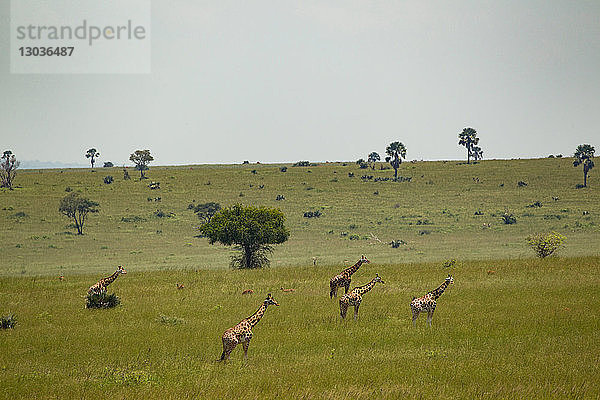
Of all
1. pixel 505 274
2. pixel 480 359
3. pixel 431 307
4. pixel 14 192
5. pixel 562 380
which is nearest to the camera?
pixel 562 380

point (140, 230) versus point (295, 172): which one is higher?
point (295, 172)

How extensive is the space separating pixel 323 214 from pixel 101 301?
7428cm

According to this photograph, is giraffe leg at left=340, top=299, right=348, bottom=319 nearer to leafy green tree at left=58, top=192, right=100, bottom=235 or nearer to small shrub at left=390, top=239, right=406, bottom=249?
small shrub at left=390, top=239, right=406, bottom=249

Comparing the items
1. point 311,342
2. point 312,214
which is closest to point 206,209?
point 312,214

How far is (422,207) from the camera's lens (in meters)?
101

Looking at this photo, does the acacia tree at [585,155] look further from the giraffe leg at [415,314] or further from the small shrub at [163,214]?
the giraffe leg at [415,314]

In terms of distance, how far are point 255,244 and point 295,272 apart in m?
10.6

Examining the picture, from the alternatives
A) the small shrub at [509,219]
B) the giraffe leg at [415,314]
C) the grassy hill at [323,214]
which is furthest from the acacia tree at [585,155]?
the giraffe leg at [415,314]

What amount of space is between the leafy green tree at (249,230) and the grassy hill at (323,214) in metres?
10.3

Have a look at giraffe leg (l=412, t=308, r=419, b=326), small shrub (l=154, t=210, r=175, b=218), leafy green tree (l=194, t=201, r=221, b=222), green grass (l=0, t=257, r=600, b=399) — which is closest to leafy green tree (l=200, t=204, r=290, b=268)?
green grass (l=0, t=257, r=600, b=399)

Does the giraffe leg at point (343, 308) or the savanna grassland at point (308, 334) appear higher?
the giraffe leg at point (343, 308)

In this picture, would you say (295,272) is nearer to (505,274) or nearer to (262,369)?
(505,274)

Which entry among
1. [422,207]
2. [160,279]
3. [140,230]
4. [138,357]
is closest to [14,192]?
[140,230]

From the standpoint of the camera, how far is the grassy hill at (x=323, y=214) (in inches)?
2640
